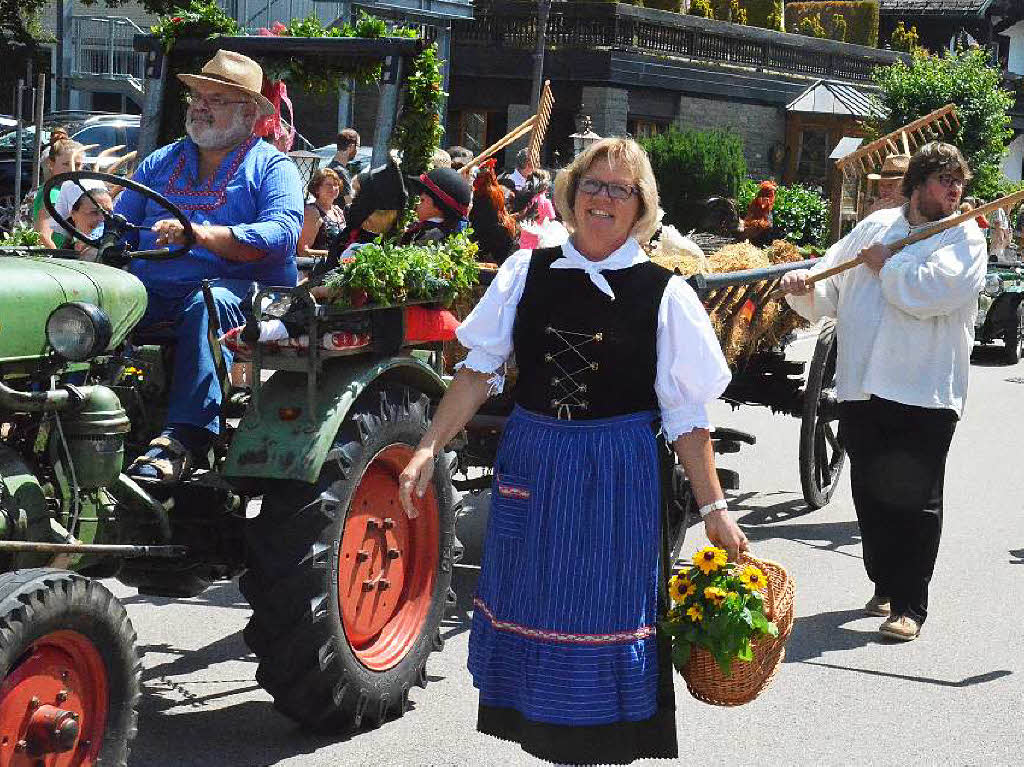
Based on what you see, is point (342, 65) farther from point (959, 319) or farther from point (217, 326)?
point (959, 319)

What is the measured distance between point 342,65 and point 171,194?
124 centimetres

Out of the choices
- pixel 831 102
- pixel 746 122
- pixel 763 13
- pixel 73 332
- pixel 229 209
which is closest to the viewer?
pixel 73 332

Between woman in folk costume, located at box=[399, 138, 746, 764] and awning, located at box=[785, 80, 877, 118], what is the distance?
1142 inches

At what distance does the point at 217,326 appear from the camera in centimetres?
510

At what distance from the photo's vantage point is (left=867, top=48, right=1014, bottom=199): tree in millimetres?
26828

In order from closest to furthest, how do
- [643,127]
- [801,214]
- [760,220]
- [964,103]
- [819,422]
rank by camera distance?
[819,422]
[760,220]
[801,214]
[964,103]
[643,127]

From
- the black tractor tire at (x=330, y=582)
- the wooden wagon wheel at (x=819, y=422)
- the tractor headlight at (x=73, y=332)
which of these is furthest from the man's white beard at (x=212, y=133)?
the wooden wagon wheel at (x=819, y=422)

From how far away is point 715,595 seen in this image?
4.02m

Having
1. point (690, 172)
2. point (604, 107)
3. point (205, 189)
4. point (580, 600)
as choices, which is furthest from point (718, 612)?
point (604, 107)

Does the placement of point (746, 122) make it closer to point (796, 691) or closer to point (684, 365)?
point (796, 691)

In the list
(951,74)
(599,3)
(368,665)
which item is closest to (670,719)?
(368,665)

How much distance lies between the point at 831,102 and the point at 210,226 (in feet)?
95.0

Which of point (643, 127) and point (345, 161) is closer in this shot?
point (345, 161)

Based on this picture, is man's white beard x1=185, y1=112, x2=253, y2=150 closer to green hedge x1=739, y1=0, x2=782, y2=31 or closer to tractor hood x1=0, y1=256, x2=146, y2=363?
tractor hood x1=0, y1=256, x2=146, y2=363
